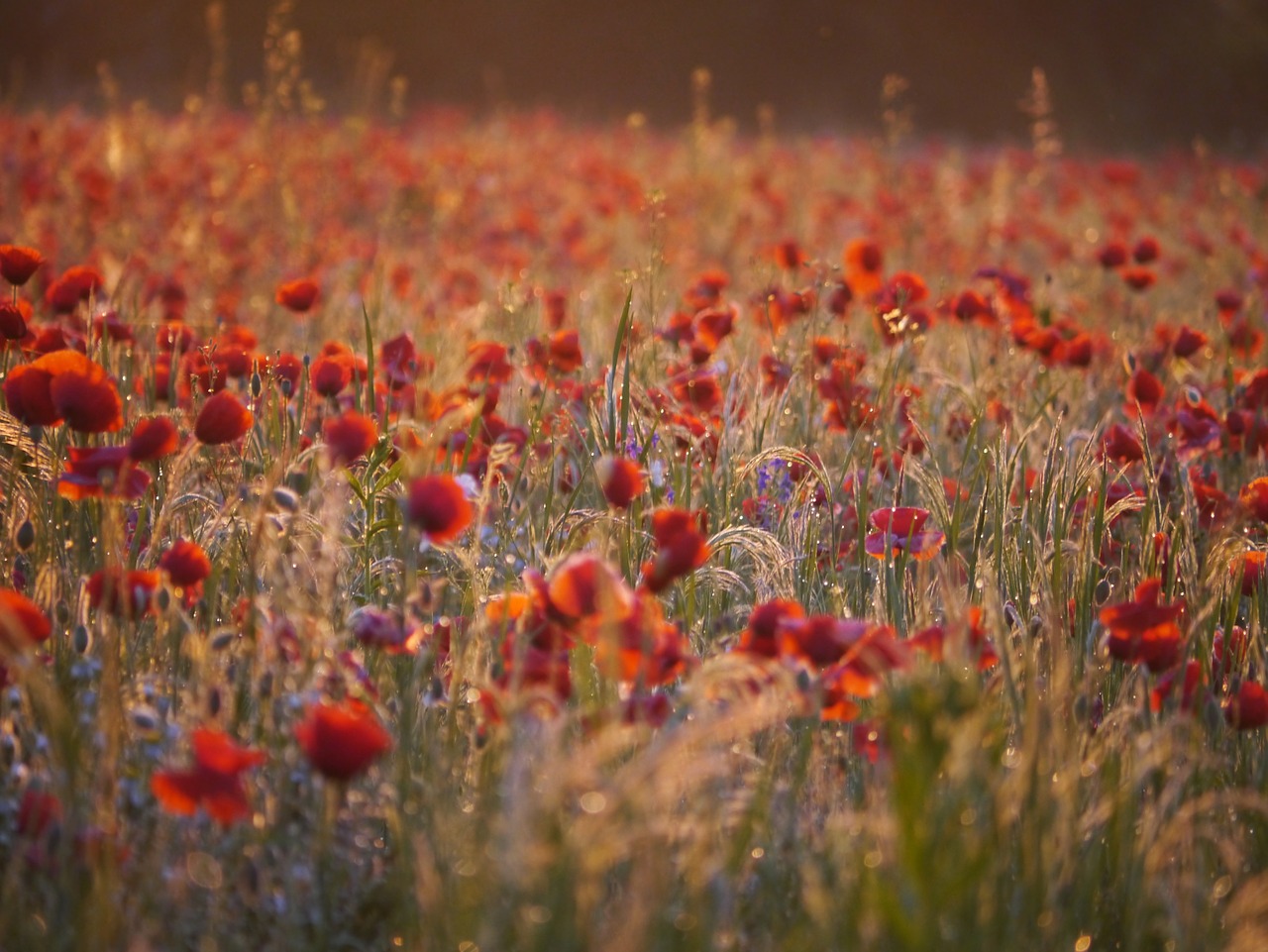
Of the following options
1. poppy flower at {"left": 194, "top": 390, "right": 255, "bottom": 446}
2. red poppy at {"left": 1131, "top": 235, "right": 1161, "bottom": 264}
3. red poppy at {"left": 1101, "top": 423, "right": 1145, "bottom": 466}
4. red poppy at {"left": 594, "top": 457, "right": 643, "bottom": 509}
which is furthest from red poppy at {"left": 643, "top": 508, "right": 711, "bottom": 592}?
red poppy at {"left": 1131, "top": 235, "right": 1161, "bottom": 264}

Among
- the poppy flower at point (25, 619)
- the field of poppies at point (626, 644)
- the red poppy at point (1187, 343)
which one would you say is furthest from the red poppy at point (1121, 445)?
the poppy flower at point (25, 619)

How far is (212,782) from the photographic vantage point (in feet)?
3.20

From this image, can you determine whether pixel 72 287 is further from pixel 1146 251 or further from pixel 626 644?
pixel 1146 251

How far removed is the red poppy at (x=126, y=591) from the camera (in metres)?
1.22

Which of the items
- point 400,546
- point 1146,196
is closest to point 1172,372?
point 400,546

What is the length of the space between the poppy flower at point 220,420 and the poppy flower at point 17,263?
0.75 metres

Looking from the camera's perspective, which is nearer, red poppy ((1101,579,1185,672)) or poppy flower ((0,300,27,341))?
red poppy ((1101,579,1185,672))

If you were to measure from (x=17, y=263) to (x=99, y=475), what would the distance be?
797 mm

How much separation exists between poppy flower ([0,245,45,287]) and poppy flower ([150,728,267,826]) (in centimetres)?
129

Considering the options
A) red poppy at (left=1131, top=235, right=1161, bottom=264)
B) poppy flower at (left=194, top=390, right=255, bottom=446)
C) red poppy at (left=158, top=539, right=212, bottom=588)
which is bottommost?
red poppy at (left=158, top=539, right=212, bottom=588)

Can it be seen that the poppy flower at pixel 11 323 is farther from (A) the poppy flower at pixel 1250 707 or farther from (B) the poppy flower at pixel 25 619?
(A) the poppy flower at pixel 1250 707

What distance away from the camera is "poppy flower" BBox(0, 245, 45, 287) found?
193cm

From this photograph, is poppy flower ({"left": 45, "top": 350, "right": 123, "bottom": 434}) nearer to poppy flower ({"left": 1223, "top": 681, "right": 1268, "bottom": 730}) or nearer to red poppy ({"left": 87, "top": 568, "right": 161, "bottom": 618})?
red poppy ({"left": 87, "top": 568, "right": 161, "bottom": 618})

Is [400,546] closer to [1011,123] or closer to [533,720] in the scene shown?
[533,720]
